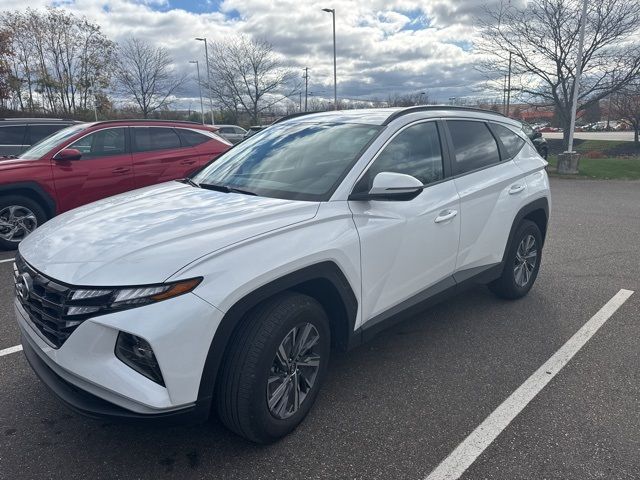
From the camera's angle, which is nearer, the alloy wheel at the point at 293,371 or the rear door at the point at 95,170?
the alloy wheel at the point at 293,371

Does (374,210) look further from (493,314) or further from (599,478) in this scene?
(493,314)

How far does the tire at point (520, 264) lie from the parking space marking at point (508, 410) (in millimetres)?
656

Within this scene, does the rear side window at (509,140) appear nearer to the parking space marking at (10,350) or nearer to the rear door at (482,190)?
the rear door at (482,190)

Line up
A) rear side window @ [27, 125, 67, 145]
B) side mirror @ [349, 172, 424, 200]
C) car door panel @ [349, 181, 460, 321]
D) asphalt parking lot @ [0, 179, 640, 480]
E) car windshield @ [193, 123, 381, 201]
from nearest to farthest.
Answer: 1. asphalt parking lot @ [0, 179, 640, 480]
2. side mirror @ [349, 172, 424, 200]
3. car door panel @ [349, 181, 460, 321]
4. car windshield @ [193, 123, 381, 201]
5. rear side window @ [27, 125, 67, 145]

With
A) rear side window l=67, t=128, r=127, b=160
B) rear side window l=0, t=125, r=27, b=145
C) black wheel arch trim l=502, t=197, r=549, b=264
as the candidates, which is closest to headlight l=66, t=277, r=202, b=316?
black wheel arch trim l=502, t=197, r=549, b=264

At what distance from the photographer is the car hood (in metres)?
2.09

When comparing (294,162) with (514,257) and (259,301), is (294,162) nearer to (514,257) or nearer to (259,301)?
(259,301)

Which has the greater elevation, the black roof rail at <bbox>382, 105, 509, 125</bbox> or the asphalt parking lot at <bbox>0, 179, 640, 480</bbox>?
the black roof rail at <bbox>382, 105, 509, 125</bbox>

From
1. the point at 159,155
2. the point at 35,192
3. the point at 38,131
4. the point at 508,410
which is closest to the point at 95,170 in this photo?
the point at 35,192

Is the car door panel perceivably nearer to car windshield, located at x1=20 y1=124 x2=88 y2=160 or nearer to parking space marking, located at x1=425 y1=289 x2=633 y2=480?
parking space marking, located at x1=425 y1=289 x2=633 y2=480

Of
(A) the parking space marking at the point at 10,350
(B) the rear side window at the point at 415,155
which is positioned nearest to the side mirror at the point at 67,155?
(A) the parking space marking at the point at 10,350

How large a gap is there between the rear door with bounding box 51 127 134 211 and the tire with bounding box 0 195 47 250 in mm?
327

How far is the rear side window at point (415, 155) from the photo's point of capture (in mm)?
3107

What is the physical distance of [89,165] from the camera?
6.79 meters
